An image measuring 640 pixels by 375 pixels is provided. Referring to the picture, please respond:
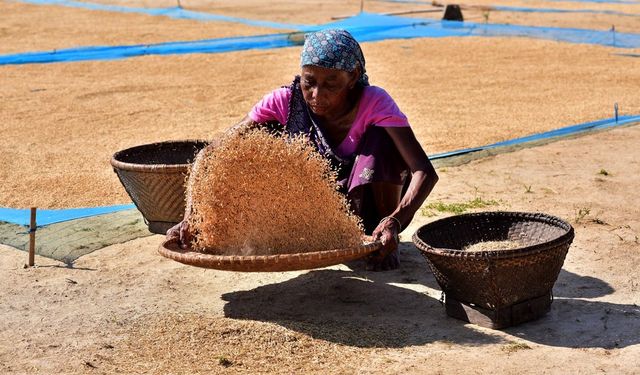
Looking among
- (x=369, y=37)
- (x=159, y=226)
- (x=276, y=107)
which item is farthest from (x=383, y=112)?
(x=369, y=37)

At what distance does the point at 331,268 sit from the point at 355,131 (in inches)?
26.9

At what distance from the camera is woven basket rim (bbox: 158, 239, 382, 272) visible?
3699 mm

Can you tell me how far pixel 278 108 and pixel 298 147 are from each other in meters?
0.52

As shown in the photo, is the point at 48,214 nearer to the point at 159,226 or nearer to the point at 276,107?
the point at 159,226

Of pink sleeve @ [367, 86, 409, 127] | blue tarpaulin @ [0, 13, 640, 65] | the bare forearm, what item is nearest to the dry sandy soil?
the bare forearm

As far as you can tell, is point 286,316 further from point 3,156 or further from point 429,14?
point 429,14

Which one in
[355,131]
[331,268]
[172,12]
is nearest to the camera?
[355,131]

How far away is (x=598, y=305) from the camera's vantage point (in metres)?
4.04

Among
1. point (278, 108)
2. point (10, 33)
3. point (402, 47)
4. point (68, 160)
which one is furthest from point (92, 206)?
point (10, 33)

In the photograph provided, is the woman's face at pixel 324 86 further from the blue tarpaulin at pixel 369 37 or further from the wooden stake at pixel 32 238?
the blue tarpaulin at pixel 369 37

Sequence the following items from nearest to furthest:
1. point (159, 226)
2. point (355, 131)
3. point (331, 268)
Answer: point (355, 131)
point (331, 268)
point (159, 226)

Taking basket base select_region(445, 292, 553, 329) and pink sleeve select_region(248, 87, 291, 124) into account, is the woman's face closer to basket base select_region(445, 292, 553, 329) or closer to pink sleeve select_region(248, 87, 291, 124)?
pink sleeve select_region(248, 87, 291, 124)

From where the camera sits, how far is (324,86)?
4.27 m

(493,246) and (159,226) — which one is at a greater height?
(493,246)
